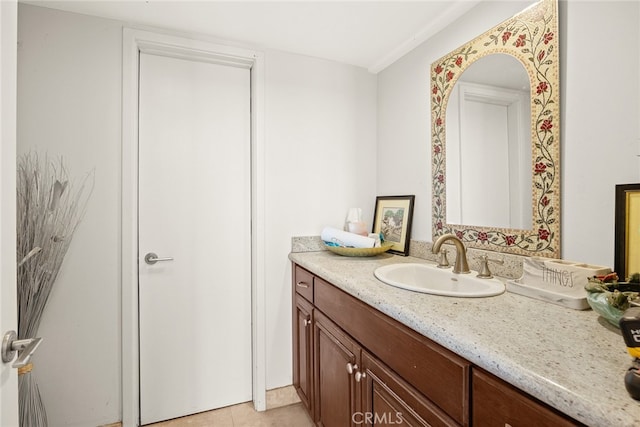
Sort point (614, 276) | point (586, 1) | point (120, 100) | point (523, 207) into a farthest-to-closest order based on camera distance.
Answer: point (120, 100), point (523, 207), point (586, 1), point (614, 276)

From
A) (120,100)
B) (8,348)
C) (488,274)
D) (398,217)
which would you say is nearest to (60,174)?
(120,100)

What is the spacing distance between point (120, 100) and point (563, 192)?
6.83 ft

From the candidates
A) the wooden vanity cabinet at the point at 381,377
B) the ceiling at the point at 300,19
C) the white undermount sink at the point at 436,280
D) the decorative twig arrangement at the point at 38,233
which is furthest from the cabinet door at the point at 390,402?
the ceiling at the point at 300,19

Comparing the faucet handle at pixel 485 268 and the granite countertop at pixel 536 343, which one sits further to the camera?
the faucet handle at pixel 485 268

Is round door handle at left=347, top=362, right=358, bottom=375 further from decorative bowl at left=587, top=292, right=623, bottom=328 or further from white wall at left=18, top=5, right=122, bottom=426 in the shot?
white wall at left=18, top=5, right=122, bottom=426

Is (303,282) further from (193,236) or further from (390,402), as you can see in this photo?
(390,402)

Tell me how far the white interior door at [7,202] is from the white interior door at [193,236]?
3.37ft

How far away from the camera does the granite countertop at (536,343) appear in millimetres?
495

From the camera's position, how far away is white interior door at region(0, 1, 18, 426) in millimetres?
667

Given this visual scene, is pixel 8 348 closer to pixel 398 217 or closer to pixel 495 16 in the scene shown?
pixel 398 217

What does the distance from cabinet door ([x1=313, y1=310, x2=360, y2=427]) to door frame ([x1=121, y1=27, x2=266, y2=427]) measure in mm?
466

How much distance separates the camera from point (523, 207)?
1.23 metres

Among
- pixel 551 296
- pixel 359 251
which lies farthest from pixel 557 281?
pixel 359 251

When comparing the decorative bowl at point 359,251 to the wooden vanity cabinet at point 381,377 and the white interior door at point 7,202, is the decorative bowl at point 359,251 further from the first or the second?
the white interior door at point 7,202
